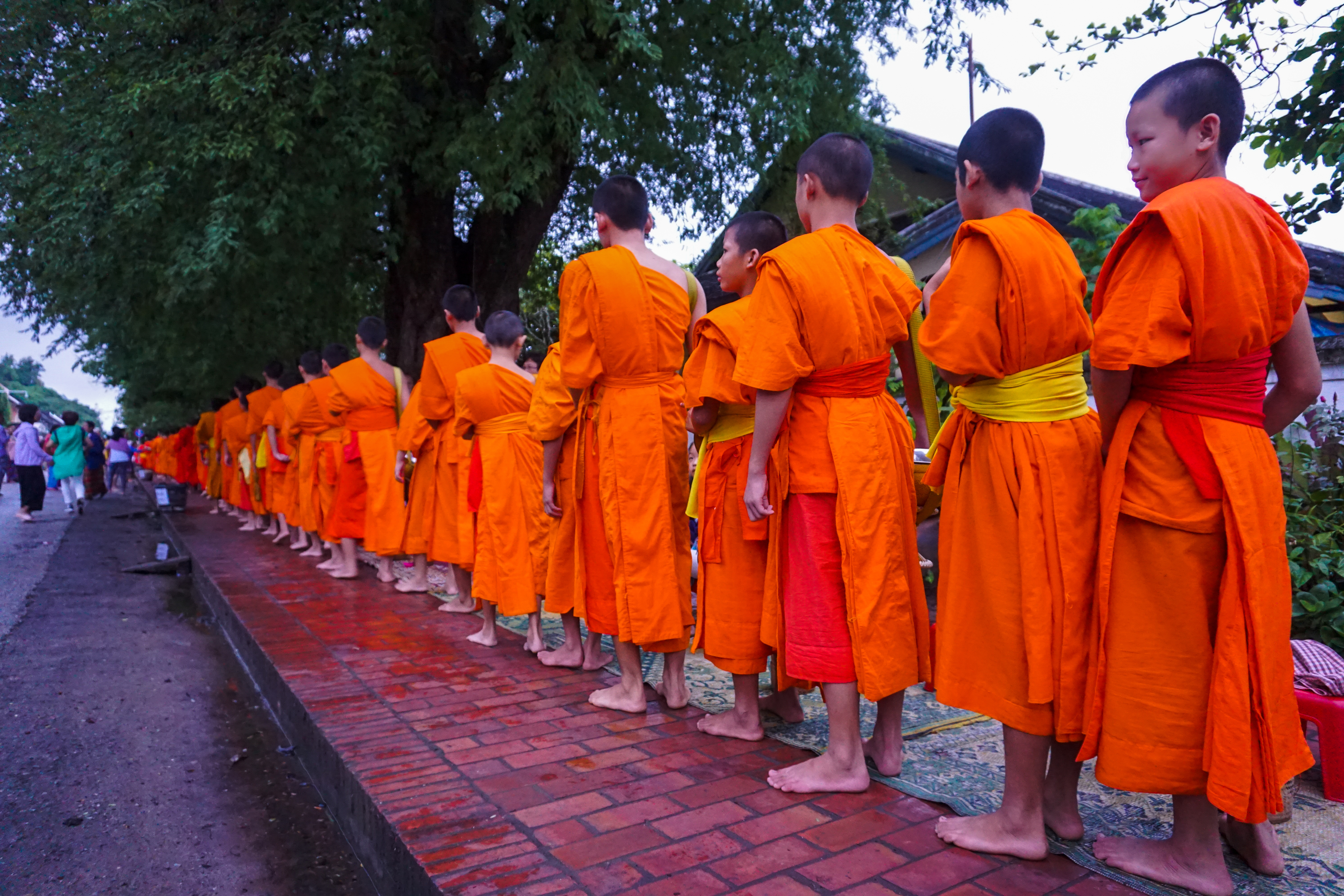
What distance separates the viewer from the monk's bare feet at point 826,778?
9.70 feet

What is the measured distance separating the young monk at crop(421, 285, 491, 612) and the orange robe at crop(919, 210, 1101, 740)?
366cm

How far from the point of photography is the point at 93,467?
21.9 metres

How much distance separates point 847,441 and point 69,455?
17.8m

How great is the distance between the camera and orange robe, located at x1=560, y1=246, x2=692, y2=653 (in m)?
3.83

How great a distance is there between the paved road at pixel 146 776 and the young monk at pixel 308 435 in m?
1.51

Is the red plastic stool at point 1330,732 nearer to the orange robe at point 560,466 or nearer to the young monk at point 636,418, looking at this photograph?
the young monk at point 636,418

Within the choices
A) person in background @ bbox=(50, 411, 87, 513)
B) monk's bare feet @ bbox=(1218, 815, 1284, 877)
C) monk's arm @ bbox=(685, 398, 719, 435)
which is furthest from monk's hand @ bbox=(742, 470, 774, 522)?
person in background @ bbox=(50, 411, 87, 513)

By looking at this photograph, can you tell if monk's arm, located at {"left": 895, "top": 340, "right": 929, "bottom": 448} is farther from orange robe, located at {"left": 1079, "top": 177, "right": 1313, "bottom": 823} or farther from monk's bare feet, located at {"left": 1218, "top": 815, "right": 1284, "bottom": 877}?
monk's bare feet, located at {"left": 1218, "top": 815, "right": 1284, "bottom": 877}

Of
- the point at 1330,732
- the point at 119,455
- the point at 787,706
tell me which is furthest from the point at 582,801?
the point at 119,455

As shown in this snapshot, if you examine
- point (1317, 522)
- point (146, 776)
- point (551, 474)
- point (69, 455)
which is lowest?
point (146, 776)

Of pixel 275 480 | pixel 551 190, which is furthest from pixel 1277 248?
pixel 275 480

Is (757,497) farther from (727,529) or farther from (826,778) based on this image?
(826,778)

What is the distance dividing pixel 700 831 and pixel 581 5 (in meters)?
6.86

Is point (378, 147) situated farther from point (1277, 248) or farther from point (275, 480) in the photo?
point (1277, 248)
